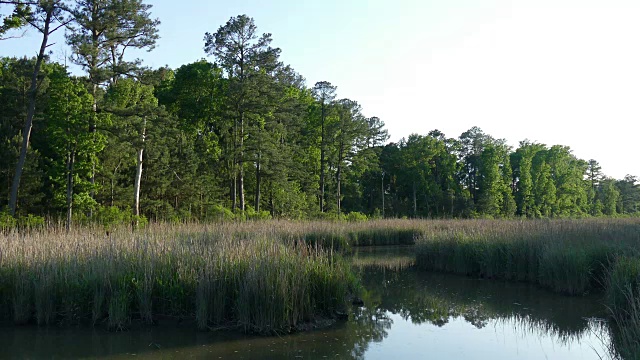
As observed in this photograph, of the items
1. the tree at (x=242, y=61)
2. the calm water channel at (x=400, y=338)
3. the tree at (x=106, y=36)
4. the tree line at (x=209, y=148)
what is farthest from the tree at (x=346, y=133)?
the calm water channel at (x=400, y=338)

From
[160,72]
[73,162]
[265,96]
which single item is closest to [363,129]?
[265,96]

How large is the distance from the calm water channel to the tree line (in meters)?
11.0

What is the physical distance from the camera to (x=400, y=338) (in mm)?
7172

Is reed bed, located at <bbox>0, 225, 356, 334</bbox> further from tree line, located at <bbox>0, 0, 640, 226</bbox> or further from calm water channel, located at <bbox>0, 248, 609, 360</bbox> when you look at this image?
tree line, located at <bbox>0, 0, 640, 226</bbox>

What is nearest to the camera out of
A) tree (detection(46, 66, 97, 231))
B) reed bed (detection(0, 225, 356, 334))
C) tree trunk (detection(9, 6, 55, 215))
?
reed bed (detection(0, 225, 356, 334))

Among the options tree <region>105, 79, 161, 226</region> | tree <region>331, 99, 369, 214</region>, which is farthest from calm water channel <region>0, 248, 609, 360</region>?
tree <region>331, 99, 369, 214</region>

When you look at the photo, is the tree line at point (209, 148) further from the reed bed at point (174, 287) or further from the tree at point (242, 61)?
the reed bed at point (174, 287)

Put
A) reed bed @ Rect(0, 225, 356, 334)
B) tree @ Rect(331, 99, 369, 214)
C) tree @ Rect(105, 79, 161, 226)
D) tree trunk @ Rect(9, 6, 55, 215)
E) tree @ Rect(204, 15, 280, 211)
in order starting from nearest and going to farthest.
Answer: reed bed @ Rect(0, 225, 356, 334)
tree trunk @ Rect(9, 6, 55, 215)
tree @ Rect(105, 79, 161, 226)
tree @ Rect(204, 15, 280, 211)
tree @ Rect(331, 99, 369, 214)

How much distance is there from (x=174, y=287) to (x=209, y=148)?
73.2ft

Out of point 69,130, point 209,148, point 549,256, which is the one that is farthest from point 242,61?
point 549,256

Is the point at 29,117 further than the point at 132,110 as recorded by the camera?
No

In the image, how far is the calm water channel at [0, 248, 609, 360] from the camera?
630 cm

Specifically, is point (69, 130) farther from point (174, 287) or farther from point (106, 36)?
point (174, 287)

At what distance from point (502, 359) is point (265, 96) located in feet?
74.1
